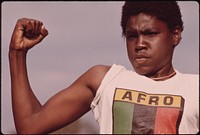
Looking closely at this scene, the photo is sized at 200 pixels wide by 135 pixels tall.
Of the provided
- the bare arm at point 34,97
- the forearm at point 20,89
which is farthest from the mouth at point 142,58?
the forearm at point 20,89

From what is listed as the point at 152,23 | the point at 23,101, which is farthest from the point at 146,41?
the point at 23,101

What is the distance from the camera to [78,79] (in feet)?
15.6

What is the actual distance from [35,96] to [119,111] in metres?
0.74

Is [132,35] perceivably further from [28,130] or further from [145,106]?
[28,130]

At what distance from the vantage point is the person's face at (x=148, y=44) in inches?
182

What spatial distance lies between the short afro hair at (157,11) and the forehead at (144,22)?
0.10 feet

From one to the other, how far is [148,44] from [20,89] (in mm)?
1054

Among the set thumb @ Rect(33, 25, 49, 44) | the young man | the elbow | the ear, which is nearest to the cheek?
the young man

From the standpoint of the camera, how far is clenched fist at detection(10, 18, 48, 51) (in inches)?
179

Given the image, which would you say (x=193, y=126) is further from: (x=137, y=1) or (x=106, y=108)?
(x=137, y=1)

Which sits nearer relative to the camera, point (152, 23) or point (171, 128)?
point (171, 128)

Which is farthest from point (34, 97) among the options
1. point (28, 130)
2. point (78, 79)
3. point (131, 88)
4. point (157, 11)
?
point (157, 11)

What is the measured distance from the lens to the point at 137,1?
15.8 feet

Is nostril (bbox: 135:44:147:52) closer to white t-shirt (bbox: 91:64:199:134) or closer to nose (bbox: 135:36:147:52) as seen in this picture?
nose (bbox: 135:36:147:52)
